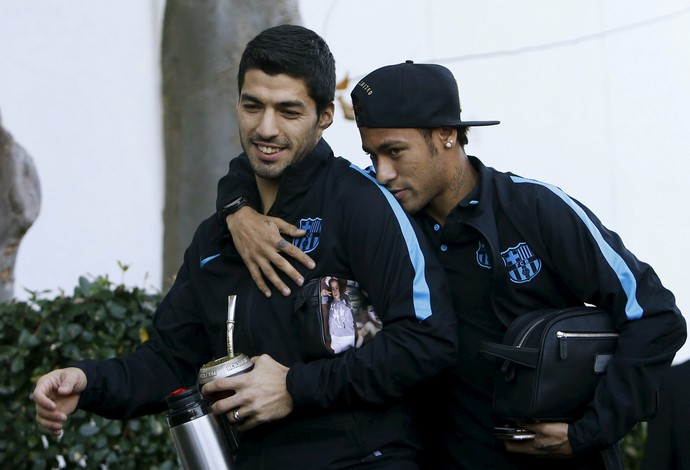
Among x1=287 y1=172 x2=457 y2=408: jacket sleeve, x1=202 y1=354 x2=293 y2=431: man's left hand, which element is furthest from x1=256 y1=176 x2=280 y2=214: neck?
x1=202 y1=354 x2=293 y2=431: man's left hand

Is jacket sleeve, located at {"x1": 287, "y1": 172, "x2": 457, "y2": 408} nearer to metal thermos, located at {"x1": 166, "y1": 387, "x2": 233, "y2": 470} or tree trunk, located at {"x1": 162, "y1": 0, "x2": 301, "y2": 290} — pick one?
Answer: metal thermos, located at {"x1": 166, "y1": 387, "x2": 233, "y2": 470}

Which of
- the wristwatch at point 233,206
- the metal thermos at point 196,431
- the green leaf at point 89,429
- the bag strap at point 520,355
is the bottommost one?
the green leaf at point 89,429

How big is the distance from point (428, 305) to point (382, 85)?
2.16 feet

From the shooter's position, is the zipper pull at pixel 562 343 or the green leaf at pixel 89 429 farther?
the green leaf at pixel 89 429

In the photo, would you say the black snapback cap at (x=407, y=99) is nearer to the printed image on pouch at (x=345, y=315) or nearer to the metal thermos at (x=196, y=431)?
the printed image on pouch at (x=345, y=315)

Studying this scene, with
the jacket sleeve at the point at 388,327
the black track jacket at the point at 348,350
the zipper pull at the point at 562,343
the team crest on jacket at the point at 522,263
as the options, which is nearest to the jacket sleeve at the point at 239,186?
the black track jacket at the point at 348,350

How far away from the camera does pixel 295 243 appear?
309 cm

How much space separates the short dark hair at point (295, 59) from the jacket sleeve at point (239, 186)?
1.01 feet

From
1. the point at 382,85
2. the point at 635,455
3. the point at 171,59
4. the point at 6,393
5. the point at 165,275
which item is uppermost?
the point at 171,59

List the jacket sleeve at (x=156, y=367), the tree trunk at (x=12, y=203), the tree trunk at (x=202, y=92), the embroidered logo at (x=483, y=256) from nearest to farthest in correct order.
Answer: the embroidered logo at (x=483, y=256) → the jacket sleeve at (x=156, y=367) → the tree trunk at (x=202, y=92) → the tree trunk at (x=12, y=203)

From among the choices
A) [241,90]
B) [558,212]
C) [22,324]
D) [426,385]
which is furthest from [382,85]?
[22,324]

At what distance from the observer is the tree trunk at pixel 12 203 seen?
6242mm

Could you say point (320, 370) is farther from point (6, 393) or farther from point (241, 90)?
point (6, 393)

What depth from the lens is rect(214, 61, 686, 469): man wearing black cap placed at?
295cm
